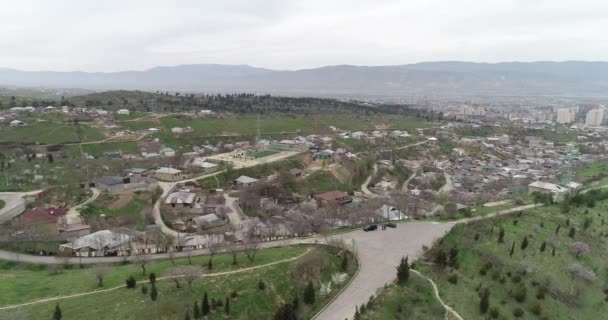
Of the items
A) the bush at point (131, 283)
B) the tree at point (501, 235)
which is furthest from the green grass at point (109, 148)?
the tree at point (501, 235)

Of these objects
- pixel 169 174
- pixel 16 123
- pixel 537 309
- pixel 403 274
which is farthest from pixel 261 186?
pixel 16 123

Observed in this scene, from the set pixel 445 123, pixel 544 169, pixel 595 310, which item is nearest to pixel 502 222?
pixel 595 310

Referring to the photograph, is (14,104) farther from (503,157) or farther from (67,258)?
(503,157)

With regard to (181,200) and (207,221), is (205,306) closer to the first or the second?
(207,221)

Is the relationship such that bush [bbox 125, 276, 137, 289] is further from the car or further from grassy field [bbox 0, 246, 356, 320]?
the car

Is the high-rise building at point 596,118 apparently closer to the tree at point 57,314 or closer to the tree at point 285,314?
the tree at point 285,314

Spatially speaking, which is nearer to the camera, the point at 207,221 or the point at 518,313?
the point at 518,313
